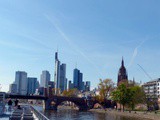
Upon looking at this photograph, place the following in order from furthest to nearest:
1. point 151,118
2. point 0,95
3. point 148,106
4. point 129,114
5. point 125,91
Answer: point 148,106
point 125,91
point 129,114
point 151,118
point 0,95

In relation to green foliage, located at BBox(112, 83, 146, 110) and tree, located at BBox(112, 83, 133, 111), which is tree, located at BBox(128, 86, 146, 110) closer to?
green foliage, located at BBox(112, 83, 146, 110)

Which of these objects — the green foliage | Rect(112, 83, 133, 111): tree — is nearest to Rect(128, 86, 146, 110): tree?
the green foliage

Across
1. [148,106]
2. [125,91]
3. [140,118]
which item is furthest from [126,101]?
[140,118]

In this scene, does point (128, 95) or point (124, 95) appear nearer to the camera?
point (128, 95)

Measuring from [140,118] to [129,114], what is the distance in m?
17.1

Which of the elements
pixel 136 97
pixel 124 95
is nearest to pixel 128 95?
pixel 124 95

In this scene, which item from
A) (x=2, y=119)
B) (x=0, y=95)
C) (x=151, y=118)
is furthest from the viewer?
(x=151, y=118)

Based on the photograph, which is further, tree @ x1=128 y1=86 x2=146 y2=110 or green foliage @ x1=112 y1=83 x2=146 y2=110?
tree @ x1=128 y1=86 x2=146 y2=110

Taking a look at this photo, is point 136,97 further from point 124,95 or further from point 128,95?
point 124,95

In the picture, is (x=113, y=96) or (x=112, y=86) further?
(x=112, y=86)

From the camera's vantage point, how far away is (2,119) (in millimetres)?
41062

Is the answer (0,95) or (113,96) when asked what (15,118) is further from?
(113,96)

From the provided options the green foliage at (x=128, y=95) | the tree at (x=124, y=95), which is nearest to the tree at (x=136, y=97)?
the green foliage at (x=128, y=95)

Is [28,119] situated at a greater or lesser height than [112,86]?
lesser
